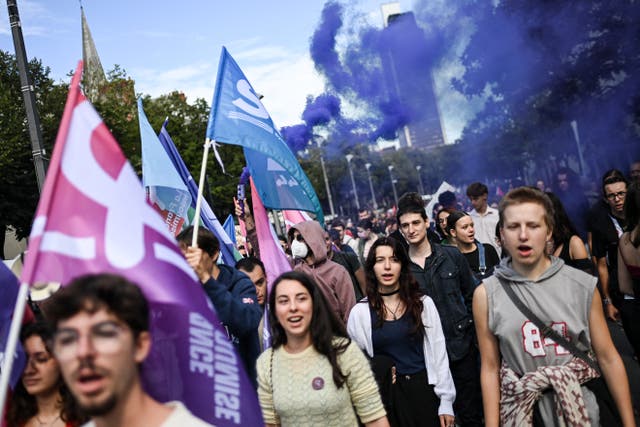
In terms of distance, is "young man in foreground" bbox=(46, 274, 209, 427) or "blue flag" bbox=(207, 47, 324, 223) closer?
"young man in foreground" bbox=(46, 274, 209, 427)

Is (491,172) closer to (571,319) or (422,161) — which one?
(571,319)

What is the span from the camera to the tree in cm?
3105

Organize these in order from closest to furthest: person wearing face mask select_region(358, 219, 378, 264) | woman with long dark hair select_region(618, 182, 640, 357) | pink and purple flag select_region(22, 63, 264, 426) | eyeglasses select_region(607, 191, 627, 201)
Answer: pink and purple flag select_region(22, 63, 264, 426) → woman with long dark hair select_region(618, 182, 640, 357) → eyeglasses select_region(607, 191, 627, 201) → person wearing face mask select_region(358, 219, 378, 264)

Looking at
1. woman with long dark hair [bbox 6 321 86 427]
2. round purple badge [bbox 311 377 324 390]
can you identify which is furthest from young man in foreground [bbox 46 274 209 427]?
round purple badge [bbox 311 377 324 390]

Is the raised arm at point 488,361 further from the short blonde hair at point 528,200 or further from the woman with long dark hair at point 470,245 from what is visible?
the woman with long dark hair at point 470,245

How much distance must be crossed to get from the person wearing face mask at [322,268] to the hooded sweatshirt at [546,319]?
9.96 feet

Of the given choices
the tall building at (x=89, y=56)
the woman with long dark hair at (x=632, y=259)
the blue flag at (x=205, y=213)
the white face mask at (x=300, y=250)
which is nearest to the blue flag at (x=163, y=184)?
the blue flag at (x=205, y=213)

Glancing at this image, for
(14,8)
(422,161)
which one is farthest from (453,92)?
(422,161)

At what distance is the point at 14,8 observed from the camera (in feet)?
30.3

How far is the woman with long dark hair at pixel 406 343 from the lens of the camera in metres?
4.70

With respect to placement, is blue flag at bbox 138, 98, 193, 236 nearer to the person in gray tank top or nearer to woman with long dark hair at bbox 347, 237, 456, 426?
woman with long dark hair at bbox 347, 237, 456, 426

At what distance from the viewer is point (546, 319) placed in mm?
3316

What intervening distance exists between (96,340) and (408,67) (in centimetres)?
2763

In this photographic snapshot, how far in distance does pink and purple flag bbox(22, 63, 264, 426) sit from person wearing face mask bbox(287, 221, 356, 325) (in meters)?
3.84
